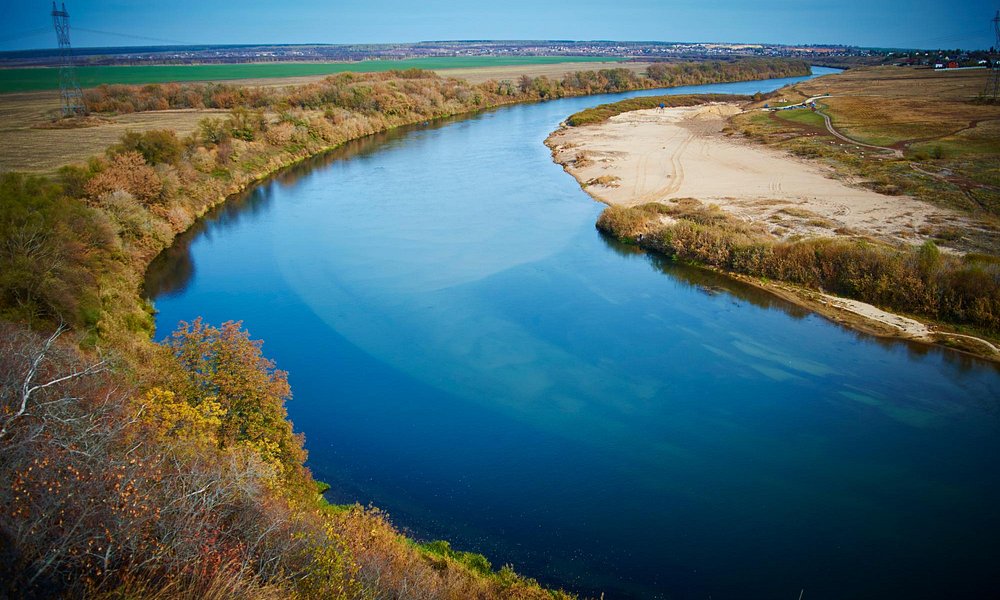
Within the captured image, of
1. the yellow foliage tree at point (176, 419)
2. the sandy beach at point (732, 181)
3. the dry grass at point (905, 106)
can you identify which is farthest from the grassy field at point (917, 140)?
the yellow foliage tree at point (176, 419)

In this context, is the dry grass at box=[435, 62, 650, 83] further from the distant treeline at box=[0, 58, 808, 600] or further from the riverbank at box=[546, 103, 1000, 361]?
the distant treeline at box=[0, 58, 808, 600]

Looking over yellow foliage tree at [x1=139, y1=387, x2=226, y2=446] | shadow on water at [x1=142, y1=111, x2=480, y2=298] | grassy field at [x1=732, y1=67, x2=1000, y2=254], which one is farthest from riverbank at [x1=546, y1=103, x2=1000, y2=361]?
yellow foliage tree at [x1=139, y1=387, x2=226, y2=446]

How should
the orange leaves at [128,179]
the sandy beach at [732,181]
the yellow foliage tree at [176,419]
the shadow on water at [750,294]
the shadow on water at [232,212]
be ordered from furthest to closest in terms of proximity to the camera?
the sandy beach at [732,181] < the orange leaves at [128,179] < the shadow on water at [232,212] < the shadow on water at [750,294] < the yellow foliage tree at [176,419]

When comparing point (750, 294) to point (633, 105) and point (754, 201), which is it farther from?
point (633, 105)

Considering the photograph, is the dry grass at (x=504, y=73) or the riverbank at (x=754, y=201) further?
the dry grass at (x=504, y=73)

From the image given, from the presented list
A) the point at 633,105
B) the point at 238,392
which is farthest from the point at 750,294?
the point at 633,105

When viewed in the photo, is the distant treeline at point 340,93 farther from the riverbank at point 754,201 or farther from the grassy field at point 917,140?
the grassy field at point 917,140

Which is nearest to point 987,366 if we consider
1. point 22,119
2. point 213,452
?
point 213,452
